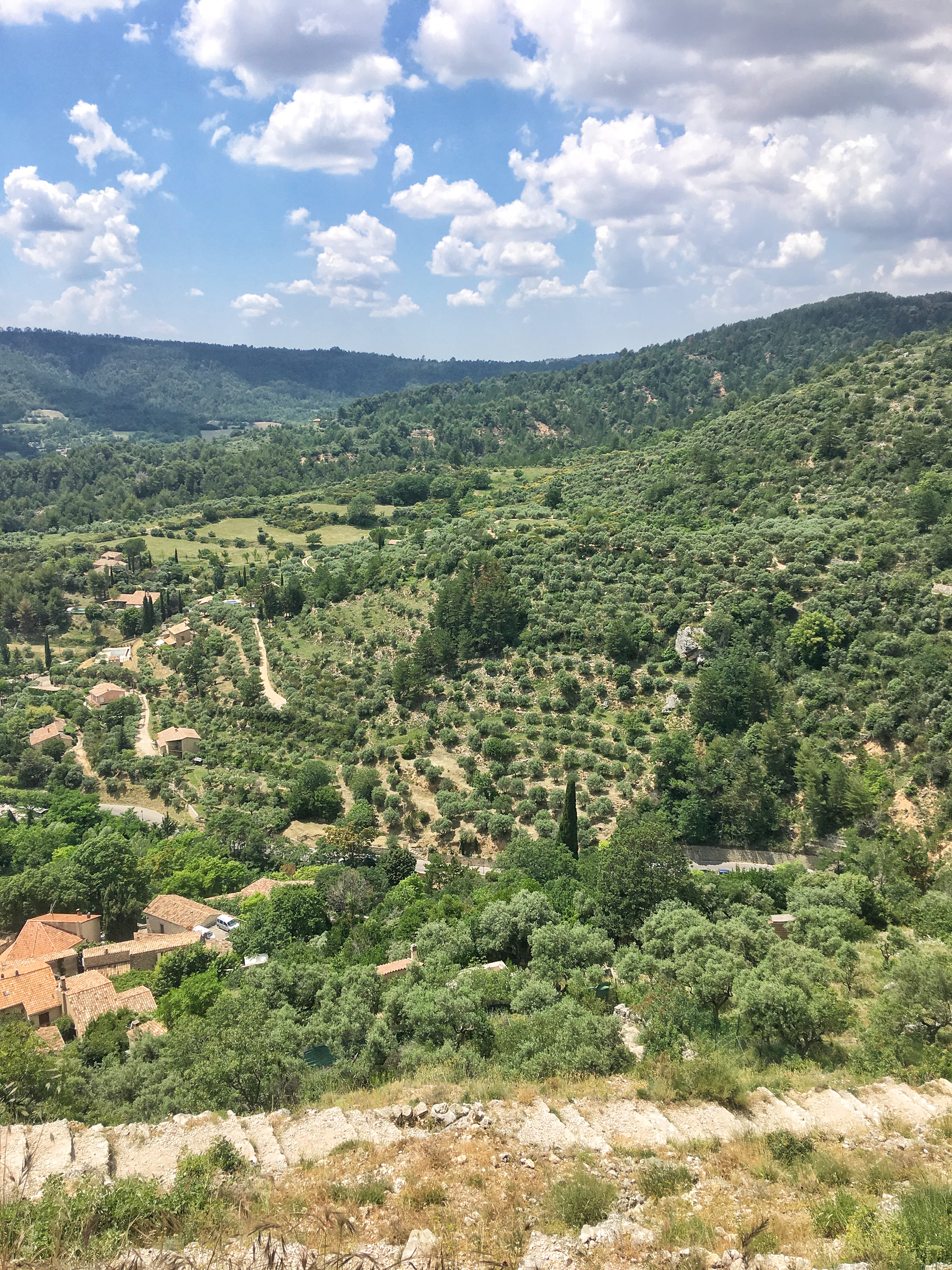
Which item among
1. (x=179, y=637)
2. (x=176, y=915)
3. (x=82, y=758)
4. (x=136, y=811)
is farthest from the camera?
(x=179, y=637)

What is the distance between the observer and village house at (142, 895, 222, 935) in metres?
35.7

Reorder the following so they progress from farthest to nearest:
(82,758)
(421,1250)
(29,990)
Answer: (82,758)
(29,990)
(421,1250)

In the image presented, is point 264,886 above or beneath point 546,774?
beneath

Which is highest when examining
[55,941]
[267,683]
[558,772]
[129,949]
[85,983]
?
[267,683]

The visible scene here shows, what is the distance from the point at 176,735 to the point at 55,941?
80.7 feet

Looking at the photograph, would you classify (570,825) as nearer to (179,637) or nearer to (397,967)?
(397,967)

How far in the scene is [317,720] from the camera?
56.5m

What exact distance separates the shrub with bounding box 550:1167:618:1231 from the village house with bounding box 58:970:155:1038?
21389 millimetres

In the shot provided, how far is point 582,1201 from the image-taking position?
1123cm

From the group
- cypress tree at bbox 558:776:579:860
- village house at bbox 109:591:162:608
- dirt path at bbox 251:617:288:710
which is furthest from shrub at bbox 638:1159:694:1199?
village house at bbox 109:591:162:608

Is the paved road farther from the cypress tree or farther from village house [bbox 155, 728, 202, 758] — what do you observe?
the cypress tree

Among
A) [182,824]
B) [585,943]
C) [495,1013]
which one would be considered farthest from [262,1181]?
[182,824]

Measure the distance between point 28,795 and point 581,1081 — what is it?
167 ft

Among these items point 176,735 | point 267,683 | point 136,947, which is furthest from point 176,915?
point 267,683
